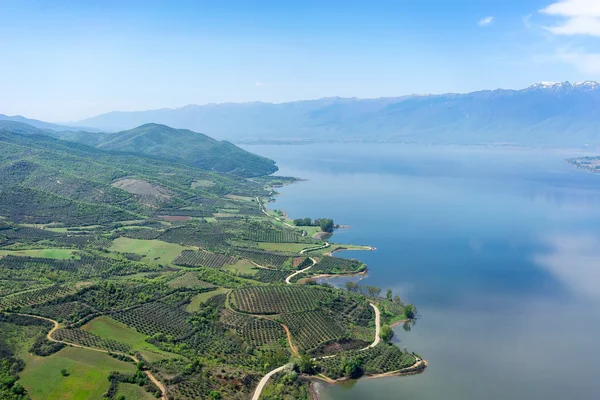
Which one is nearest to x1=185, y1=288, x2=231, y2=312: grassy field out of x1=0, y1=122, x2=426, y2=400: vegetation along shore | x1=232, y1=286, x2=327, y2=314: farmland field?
x1=0, y1=122, x2=426, y2=400: vegetation along shore

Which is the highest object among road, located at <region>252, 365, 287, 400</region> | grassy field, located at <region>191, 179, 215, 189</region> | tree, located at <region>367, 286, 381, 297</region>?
grassy field, located at <region>191, 179, 215, 189</region>

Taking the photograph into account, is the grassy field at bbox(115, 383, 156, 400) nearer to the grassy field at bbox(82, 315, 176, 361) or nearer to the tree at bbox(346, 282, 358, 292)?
the grassy field at bbox(82, 315, 176, 361)

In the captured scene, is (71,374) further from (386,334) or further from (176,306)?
(386,334)

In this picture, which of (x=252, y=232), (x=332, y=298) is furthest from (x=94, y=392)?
(x=252, y=232)

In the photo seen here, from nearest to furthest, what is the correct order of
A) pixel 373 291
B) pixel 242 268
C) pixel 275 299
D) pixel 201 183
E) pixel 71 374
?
1. pixel 71 374
2. pixel 275 299
3. pixel 373 291
4. pixel 242 268
5. pixel 201 183

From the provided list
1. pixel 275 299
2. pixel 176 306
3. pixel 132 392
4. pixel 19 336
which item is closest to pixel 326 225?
pixel 275 299

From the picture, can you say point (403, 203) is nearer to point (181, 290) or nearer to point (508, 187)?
point (508, 187)
